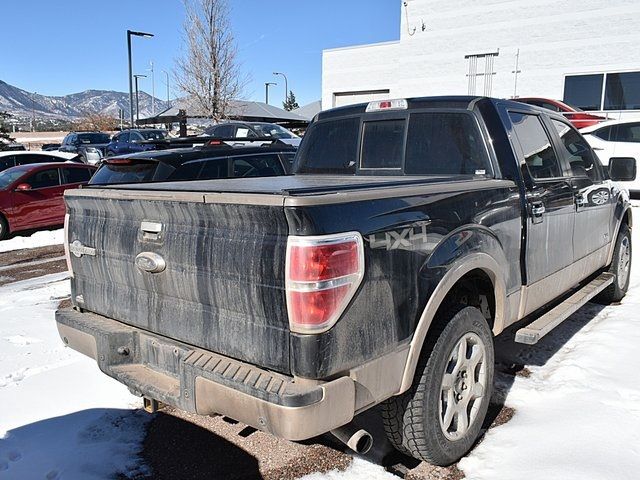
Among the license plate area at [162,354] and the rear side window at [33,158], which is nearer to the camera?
the license plate area at [162,354]

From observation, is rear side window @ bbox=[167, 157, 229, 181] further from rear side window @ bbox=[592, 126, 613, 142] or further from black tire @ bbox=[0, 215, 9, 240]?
rear side window @ bbox=[592, 126, 613, 142]

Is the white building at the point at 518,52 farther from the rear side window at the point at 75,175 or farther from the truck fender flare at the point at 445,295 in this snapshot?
the truck fender flare at the point at 445,295

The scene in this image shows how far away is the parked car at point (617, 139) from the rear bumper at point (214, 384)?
12.5 m

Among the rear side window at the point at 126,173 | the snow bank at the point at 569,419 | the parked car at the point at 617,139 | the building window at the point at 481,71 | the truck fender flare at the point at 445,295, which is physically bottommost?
the snow bank at the point at 569,419

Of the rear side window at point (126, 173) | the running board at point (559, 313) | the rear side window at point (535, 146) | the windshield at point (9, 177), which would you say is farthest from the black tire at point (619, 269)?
the windshield at point (9, 177)

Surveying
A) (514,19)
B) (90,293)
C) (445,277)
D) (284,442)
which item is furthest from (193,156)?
(514,19)

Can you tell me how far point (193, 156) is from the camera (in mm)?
7340

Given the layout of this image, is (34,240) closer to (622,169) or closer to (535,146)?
(535,146)

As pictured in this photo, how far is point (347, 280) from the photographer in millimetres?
2324

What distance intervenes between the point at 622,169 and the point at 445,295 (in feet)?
12.1

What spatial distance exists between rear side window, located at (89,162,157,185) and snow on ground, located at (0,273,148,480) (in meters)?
2.37

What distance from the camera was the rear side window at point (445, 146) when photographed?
3795mm

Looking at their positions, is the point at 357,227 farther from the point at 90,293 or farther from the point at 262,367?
the point at 90,293

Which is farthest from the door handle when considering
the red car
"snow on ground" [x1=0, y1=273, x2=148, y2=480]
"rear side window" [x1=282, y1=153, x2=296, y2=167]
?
the red car
